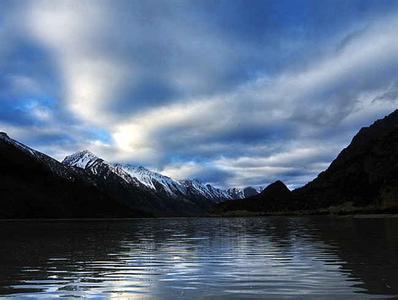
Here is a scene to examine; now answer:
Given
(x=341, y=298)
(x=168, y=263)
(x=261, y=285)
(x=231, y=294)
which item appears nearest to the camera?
(x=341, y=298)

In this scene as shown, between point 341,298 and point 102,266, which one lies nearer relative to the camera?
point 341,298

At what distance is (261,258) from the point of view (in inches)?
1169

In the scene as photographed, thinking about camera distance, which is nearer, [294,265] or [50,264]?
[294,265]

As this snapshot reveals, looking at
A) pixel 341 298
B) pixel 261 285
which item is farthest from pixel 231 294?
pixel 341 298

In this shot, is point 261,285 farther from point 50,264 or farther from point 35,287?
point 50,264

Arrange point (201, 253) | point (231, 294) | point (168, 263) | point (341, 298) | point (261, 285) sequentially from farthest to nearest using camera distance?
point (201, 253) < point (168, 263) < point (261, 285) < point (231, 294) < point (341, 298)

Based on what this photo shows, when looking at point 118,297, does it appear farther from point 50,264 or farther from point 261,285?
point 50,264

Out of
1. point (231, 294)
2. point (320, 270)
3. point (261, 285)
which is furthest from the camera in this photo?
point (320, 270)

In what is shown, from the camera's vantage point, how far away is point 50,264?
27984mm

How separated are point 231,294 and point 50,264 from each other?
13.7 meters

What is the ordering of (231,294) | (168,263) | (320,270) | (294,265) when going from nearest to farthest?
(231,294) → (320,270) → (294,265) → (168,263)

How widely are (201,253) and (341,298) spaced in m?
18.5

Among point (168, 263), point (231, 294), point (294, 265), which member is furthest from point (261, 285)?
point (168, 263)

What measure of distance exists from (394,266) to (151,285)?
11084mm
